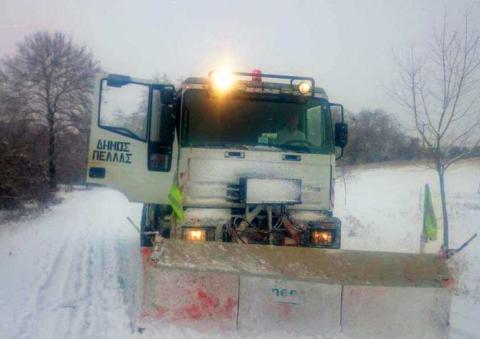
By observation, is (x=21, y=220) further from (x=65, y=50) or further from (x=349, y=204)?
(x=65, y=50)

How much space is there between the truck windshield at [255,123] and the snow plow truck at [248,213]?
2 cm

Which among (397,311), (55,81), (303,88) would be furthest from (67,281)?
(55,81)

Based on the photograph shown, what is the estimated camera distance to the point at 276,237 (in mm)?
6395

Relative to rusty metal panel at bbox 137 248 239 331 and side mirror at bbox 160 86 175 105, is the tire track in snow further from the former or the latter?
side mirror at bbox 160 86 175 105

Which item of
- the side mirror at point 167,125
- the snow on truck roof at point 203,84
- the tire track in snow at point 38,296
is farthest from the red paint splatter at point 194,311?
the snow on truck roof at point 203,84

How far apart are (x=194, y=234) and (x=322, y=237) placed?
1.71 meters

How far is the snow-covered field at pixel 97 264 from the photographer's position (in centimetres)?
528

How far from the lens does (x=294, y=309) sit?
190 inches

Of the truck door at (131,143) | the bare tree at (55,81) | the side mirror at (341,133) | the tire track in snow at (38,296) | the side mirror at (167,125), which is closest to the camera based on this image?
the tire track in snow at (38,296)

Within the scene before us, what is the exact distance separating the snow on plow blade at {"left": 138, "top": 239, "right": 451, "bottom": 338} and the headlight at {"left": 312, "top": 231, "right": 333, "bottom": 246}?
4.80 ft

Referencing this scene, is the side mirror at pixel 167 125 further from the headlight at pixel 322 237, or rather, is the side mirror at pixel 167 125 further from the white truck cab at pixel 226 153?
the headlight at pixel 322 237

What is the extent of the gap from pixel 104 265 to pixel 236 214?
11.3 ft

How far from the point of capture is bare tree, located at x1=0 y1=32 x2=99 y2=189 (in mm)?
28906

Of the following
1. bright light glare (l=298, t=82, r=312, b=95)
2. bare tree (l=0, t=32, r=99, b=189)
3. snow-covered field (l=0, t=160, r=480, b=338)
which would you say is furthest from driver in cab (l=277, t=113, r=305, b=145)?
bare tree (l=0, t=32, r=99, b=189)
